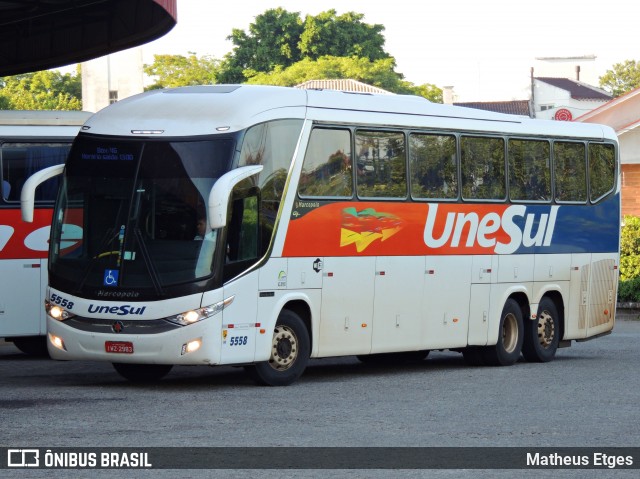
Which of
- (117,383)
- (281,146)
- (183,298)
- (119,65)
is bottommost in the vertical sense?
(117,383)

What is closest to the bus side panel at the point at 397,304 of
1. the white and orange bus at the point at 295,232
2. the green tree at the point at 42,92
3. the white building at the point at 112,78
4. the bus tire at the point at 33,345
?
the white and orange bus at the point at 295,232

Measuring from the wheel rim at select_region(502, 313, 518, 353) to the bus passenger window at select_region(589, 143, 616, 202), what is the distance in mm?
2655

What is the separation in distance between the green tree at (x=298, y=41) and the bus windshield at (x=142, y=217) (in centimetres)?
8402

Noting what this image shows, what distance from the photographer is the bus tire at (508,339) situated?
20766 mm

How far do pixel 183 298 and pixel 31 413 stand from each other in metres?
2.55

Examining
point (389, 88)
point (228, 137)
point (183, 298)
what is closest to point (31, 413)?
point (183, 298)

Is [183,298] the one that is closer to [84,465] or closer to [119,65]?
[84,465]

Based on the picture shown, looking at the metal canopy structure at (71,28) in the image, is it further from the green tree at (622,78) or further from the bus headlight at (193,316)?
the green tree at (622,78)

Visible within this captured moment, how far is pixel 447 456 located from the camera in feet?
36.7

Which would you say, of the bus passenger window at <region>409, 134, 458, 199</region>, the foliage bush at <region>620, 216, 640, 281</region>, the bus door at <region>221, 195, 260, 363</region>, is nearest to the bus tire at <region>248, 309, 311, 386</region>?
the bus door at <region>221, 195, 260, 363</region>

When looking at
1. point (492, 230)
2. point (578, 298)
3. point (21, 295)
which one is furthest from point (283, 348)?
point (578, 298)

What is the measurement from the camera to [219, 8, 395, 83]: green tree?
10056 cm

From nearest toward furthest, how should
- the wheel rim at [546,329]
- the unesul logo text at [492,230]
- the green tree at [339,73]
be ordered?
the unesul logo text at [492,230], the wheel rim at [546,329], the green tree at [339,73]

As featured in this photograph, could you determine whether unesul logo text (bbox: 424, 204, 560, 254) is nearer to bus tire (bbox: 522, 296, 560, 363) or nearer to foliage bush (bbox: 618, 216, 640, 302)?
bus tire (bbox: 522, 296, 560, 363)
